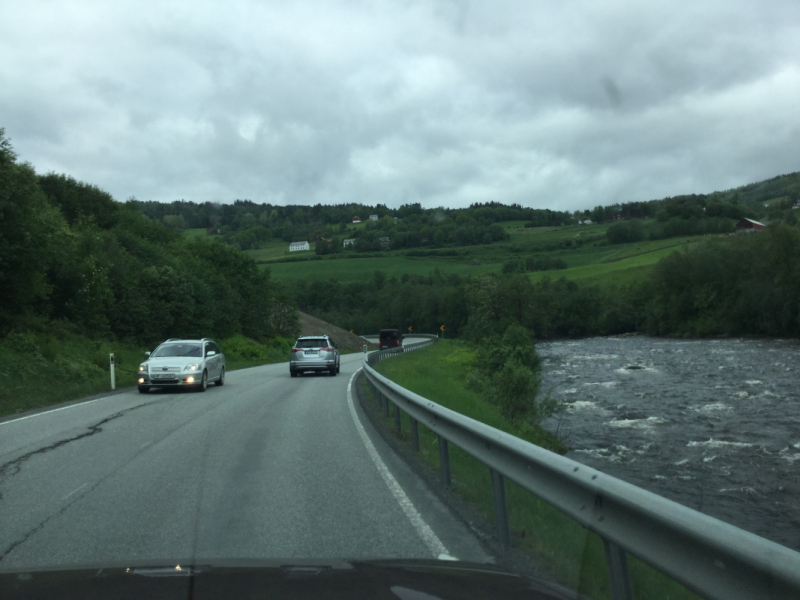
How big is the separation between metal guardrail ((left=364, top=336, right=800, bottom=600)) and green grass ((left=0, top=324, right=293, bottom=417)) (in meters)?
13.5

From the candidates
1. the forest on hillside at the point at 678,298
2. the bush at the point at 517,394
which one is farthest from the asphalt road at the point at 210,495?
the forest on hillside at the point at 678,298

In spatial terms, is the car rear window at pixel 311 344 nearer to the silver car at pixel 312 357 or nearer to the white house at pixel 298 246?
the silver car at pixel 312 357

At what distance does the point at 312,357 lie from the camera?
28.5 meters

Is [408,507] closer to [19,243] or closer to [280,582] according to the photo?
[280,582]

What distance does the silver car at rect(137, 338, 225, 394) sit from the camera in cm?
1980

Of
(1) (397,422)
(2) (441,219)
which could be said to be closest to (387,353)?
(1) (397,422)

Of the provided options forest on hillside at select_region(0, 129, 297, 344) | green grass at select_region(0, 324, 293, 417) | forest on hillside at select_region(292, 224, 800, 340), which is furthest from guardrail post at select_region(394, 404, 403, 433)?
forest on hillside at select_region(292, 224, 800, 340)

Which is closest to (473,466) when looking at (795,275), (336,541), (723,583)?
(336,541)

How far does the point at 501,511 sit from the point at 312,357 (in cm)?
2345

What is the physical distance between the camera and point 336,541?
5.36 metres

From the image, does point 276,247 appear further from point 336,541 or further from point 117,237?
point 336,541

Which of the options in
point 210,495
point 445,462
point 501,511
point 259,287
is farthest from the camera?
point 259,287

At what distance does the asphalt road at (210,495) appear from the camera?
5.23 m

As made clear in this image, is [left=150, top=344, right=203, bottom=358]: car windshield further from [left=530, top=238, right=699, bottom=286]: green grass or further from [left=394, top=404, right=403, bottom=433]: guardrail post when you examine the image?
[left=530, top=238, right=699, bottom=286]: green grass
